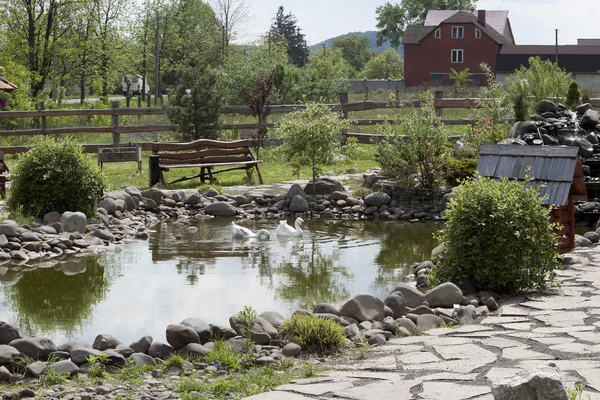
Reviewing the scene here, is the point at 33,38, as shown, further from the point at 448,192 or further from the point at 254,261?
the point at 254,261

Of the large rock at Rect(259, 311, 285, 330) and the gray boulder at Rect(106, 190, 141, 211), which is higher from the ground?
the gray boulder at Rect(106, 190, 141, 211)

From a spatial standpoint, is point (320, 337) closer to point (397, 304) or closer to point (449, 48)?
point (397, 304)

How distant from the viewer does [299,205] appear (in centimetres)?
1597

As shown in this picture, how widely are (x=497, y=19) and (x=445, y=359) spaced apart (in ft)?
196

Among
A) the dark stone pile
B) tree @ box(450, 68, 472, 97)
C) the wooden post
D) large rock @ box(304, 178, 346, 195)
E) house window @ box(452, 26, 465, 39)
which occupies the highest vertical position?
house window @ box(452, 26, 465, 39)

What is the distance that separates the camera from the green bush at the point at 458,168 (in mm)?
15759

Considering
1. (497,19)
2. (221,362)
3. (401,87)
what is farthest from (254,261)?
(497,19)

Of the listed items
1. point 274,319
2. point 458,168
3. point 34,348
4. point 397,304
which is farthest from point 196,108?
point 34,348

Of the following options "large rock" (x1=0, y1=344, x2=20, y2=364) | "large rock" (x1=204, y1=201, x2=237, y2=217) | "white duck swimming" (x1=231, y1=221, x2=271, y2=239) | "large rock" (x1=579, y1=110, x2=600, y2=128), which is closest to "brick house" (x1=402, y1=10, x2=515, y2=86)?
"large rock" (x1=579, y1=110, x2=600, y2=128)

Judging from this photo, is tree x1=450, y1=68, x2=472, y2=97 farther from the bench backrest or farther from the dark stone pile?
the bench backrest

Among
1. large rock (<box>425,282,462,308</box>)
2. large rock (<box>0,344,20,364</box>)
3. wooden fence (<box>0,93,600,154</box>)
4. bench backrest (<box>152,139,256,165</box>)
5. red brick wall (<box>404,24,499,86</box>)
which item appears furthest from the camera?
red brick wall (<box>404,24,499,86</box>)

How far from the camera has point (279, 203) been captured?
16172mm

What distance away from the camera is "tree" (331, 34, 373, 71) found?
314 ft

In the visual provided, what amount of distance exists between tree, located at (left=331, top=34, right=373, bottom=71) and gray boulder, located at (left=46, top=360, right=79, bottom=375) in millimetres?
89873
